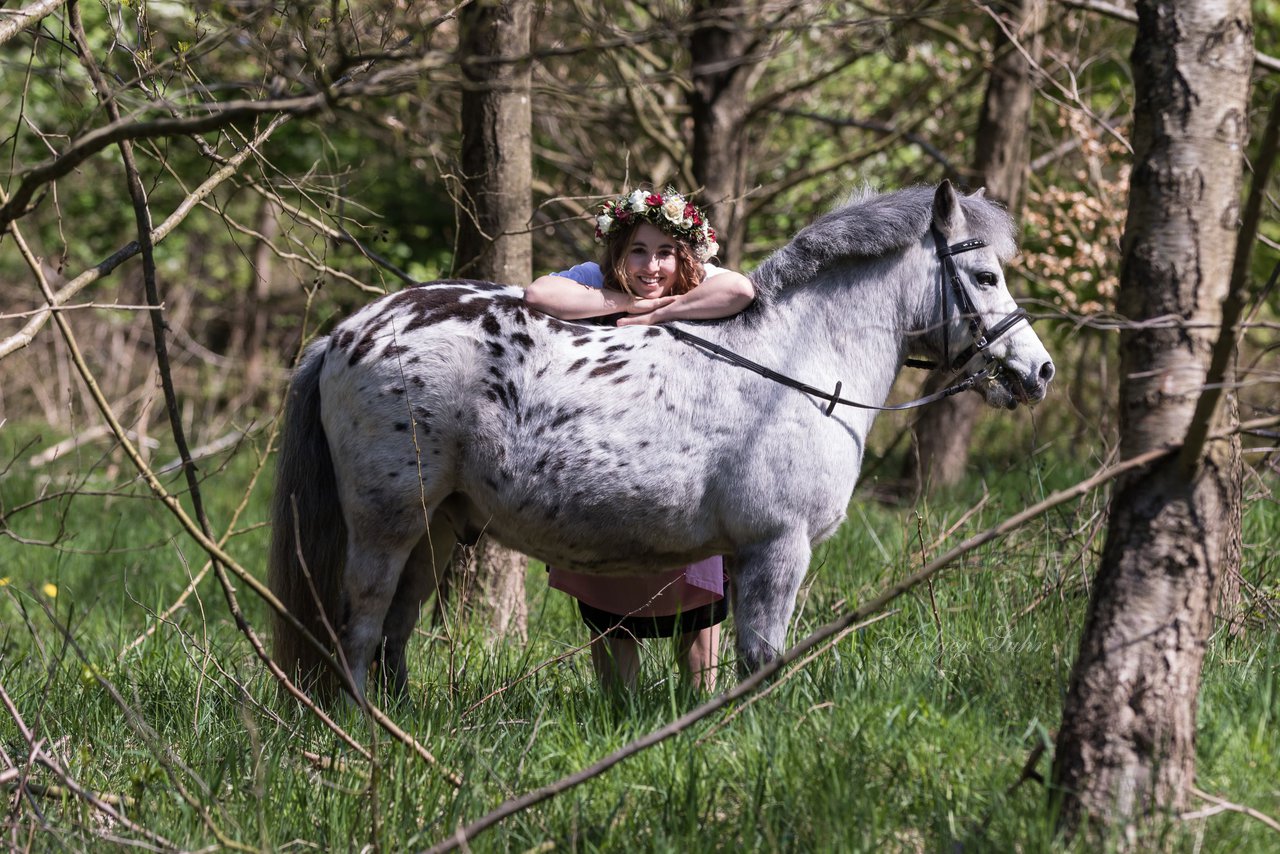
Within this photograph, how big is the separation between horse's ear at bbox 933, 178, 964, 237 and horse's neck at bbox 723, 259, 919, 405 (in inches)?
7.2

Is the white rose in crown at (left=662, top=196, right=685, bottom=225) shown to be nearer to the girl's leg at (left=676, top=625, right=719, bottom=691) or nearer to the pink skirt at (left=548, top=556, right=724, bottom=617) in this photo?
the pink skirt at (left=548, top=556, right=724, bottom=617)

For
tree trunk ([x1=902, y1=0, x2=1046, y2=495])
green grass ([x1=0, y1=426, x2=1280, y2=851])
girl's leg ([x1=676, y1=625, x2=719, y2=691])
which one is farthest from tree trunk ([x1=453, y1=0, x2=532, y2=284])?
tree trunk ([x1=902, y1=0, x2=1046, y2=495])

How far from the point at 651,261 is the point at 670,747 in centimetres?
173

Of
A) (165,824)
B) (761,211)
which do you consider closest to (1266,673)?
(165,824)

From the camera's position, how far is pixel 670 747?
10.6 ft

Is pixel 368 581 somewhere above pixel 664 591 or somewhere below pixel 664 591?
above

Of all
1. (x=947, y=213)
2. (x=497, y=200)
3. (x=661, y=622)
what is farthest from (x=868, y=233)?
(x=497, y=200)

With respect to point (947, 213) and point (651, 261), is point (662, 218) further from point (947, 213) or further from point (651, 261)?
point (947, 213)

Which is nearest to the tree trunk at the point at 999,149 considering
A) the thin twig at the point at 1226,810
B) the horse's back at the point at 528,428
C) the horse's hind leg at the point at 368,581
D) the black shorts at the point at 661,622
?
the black shorts at the point at 661,622

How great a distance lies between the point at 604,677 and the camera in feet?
13.6

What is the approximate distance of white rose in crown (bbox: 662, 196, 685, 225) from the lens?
4094 millimetres

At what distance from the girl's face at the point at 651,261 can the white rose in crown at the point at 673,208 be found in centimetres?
7

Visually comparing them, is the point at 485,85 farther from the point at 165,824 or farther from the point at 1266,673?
the point at 1266,673

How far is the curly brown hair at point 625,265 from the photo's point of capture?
4.21 meters
